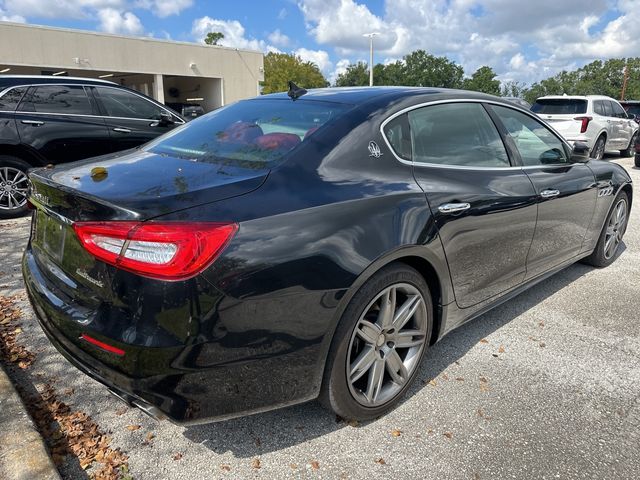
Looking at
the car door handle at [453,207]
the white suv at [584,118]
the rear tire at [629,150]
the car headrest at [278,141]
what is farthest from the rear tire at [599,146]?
the car headrest at [278,141]

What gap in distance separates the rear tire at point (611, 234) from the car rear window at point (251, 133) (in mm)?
3259

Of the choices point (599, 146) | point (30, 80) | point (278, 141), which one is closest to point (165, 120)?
point (30, 80)

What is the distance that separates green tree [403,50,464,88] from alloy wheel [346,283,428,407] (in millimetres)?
101547

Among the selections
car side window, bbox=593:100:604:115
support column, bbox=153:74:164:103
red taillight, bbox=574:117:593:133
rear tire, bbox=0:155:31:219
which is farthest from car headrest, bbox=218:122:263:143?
support column, bbox=153:74:164:103

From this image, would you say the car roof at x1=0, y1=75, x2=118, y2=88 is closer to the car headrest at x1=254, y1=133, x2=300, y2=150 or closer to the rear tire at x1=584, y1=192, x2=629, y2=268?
the car headrest at x1=254, y1=133, x2=300, y2=150

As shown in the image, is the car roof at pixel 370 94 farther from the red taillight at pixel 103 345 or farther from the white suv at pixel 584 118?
the white suv at pixel 584 118

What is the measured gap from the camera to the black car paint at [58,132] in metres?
6.11

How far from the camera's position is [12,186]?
6.26 metres

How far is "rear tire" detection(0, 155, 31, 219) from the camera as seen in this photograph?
614 centimetres

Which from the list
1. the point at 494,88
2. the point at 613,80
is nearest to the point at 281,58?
the point at 494,88

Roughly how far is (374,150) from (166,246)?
1172 millimetres

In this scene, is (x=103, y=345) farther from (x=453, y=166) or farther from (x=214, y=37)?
(x=214, y=37)

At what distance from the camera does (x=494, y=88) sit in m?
89.3

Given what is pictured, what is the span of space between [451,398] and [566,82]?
101 metres
